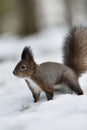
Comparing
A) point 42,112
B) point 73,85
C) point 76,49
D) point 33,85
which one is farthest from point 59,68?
point 42,112

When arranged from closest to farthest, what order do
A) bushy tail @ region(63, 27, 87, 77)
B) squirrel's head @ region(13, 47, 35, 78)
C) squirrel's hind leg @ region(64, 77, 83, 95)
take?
1. squirrel's head @ region(13, 47, 35, 78)
2. squirrel's hind leg @ region(64, 77, 83, 95)
3. bushy tail @ region(63, 27, 87, 77)

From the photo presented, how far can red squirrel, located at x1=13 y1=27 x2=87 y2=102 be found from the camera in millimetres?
5535

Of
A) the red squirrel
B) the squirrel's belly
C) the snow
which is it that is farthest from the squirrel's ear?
the snow

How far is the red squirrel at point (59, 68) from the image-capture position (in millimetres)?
5535

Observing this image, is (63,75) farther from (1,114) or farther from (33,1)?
(33,1)

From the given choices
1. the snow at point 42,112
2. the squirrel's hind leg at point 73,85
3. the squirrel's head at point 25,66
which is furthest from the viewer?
the squirrel's hind leg at point 73,85

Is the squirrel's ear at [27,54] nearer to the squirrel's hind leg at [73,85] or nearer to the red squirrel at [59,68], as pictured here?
the red squirrel at [59,68]

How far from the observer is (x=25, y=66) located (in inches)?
218

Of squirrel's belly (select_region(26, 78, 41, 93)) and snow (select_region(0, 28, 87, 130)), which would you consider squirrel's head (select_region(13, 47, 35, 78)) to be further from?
snow (select_region(0, 28, 87, 130))

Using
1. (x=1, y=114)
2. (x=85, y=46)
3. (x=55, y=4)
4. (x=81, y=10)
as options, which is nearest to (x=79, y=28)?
(x=85, y=46)

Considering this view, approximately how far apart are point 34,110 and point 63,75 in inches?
33.3

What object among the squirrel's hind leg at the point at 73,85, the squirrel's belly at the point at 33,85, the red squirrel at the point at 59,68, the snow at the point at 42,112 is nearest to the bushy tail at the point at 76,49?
the red squirrel at the point at 59,68

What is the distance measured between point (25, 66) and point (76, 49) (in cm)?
90

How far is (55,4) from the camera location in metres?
43.3
